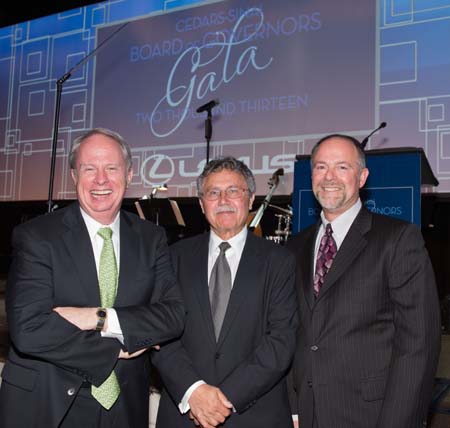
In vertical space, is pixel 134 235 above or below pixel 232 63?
below

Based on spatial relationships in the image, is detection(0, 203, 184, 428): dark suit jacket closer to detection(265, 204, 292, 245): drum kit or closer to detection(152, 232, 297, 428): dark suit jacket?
detection(152, 232, 297, 428): dark suit jacket

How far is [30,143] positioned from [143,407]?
6.50 metres

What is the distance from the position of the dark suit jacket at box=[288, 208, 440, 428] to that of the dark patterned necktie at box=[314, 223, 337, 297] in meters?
0.05

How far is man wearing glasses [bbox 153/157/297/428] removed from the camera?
1.69 metres

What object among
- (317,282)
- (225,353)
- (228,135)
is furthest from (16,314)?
(228,135)

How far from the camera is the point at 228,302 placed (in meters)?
1.80

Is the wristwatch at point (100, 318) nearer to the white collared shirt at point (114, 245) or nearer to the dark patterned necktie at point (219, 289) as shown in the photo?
the white collared shirt at point (114, 245)

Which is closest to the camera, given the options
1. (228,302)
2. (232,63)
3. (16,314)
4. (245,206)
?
(16,314)

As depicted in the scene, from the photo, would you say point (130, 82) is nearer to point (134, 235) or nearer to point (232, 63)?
point (232, 63)

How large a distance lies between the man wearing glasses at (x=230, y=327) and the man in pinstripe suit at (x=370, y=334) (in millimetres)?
97

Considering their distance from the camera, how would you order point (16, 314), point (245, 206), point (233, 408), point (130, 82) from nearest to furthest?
point (16, 314), point (233, 408), point (245, 206), point (130, 82)

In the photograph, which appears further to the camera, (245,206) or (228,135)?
(228,135)

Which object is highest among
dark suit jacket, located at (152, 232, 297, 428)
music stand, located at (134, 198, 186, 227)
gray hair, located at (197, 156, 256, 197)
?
music stand, located at (134, 198, 186, 227)

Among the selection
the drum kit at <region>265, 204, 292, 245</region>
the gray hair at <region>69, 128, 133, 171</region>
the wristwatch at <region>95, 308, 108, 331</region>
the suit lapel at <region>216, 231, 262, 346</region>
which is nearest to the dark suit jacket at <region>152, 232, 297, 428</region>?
the suit lapel at <region>216, 231, 262, 346</region>
